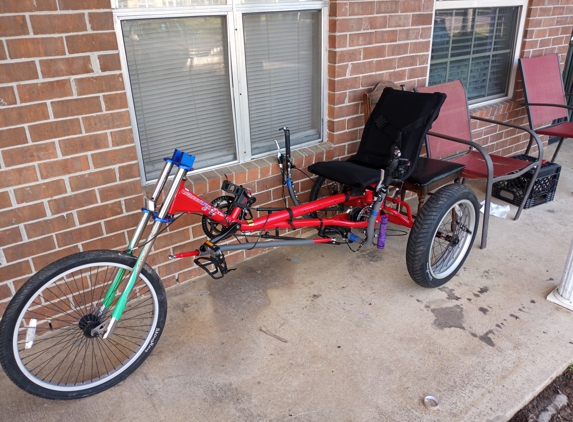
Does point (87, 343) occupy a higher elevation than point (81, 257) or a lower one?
lower

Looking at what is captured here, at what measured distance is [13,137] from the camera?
201 cm

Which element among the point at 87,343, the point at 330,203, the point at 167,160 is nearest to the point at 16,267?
the point at 87,343

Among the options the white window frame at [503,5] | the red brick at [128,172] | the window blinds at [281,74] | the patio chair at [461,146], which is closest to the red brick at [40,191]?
the red brick at [128,172]

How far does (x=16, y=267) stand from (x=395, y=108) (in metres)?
2.20

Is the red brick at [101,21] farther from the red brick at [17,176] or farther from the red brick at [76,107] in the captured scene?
the red brick at [17,176]

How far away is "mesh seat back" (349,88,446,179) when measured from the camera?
105 inches

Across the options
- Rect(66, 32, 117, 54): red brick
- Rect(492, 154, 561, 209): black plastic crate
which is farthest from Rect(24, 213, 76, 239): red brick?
Rect(492, 154, 561, 209): black plastic crate

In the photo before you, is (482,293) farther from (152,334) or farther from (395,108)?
(152,334)

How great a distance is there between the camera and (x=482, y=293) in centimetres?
268

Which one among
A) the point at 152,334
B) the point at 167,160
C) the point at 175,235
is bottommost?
the point at 152,334

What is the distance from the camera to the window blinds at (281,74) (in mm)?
2748

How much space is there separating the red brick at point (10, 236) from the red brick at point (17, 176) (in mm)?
210

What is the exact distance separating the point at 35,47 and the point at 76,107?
287 millimetres

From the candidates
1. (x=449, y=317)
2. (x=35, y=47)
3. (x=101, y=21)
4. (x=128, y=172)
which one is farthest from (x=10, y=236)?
(x=449, y=317)
